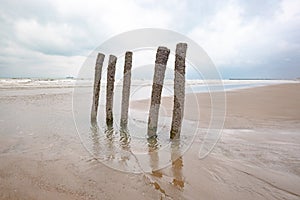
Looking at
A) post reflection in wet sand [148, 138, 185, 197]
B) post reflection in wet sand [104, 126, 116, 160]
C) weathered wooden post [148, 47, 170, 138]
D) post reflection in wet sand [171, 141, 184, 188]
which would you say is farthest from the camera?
weathered wooden post [148, 47, 170, 138]

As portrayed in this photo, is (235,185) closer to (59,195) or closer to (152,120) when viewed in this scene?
(59,195)

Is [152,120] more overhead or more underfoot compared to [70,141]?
more overhead

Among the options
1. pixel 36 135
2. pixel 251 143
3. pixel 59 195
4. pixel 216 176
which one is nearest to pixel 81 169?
pixel 59 195

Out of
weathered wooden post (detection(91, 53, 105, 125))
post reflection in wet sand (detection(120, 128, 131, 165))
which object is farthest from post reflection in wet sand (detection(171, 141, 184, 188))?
weathered wooden post (detection(91, 53, 105, 125))

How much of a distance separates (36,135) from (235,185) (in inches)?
226

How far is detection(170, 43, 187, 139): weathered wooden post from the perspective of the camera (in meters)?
6.25

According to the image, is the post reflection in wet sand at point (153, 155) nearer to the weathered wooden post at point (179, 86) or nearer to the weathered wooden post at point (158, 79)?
the weathered wooden post at point (158, 79)

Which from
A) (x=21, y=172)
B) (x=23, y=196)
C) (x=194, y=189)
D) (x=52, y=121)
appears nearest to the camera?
(x=23, y=196)

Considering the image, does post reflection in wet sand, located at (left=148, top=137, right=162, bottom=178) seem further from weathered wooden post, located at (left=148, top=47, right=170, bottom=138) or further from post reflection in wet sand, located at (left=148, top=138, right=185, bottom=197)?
weathered wooden post, located at (left=148, top=47, right=170, bottom=138)

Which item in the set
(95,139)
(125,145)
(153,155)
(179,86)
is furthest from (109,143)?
(179,86)

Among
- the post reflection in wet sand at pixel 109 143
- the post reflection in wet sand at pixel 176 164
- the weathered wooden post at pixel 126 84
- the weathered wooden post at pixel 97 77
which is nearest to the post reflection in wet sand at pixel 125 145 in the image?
the post reflection in wet sand at pixel 109 143

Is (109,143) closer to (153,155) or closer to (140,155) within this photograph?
(140,155)

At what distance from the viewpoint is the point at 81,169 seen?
4.25 metres

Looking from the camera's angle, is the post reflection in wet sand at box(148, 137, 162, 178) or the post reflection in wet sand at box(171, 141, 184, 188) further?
the post reflection in wet sand at box(148, 137, 162, 178)
